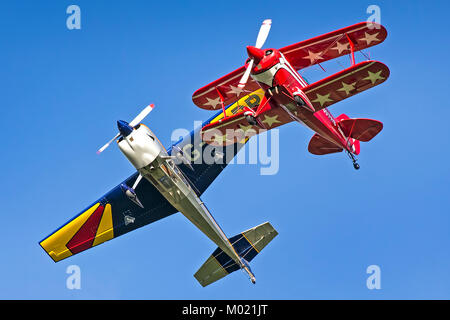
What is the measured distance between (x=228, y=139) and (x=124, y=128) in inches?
183

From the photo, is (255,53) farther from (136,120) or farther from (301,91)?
(136,120)

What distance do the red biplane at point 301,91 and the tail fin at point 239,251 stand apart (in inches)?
193

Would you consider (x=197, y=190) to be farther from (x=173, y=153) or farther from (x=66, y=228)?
(x=66, y=228)

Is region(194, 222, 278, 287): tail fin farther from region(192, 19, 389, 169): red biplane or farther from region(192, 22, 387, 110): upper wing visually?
region(192, 22, 387, 110): upper wing

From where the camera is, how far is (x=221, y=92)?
30438 millimetres

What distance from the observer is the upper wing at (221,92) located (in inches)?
1184

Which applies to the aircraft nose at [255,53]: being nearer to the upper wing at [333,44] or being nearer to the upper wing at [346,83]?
the upper wing at [333,44]

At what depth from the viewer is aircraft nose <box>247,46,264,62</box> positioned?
26.9m

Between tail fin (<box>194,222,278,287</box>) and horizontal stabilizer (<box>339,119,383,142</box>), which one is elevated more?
horizontal stabilizer (<box>339,119,383,142</box>)

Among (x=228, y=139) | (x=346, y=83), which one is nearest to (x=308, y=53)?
(x=346, y=83)

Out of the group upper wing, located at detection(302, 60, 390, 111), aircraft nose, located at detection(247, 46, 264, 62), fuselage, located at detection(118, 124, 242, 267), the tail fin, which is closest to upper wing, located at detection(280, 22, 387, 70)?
aircraft nose, located at detection(247, 46, 264, 62)

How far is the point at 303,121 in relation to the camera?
28.9 m

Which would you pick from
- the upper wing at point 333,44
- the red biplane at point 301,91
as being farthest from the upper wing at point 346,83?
the upper wing at point 333,44

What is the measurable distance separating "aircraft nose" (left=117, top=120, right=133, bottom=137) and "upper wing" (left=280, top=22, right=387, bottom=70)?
23.2ft
